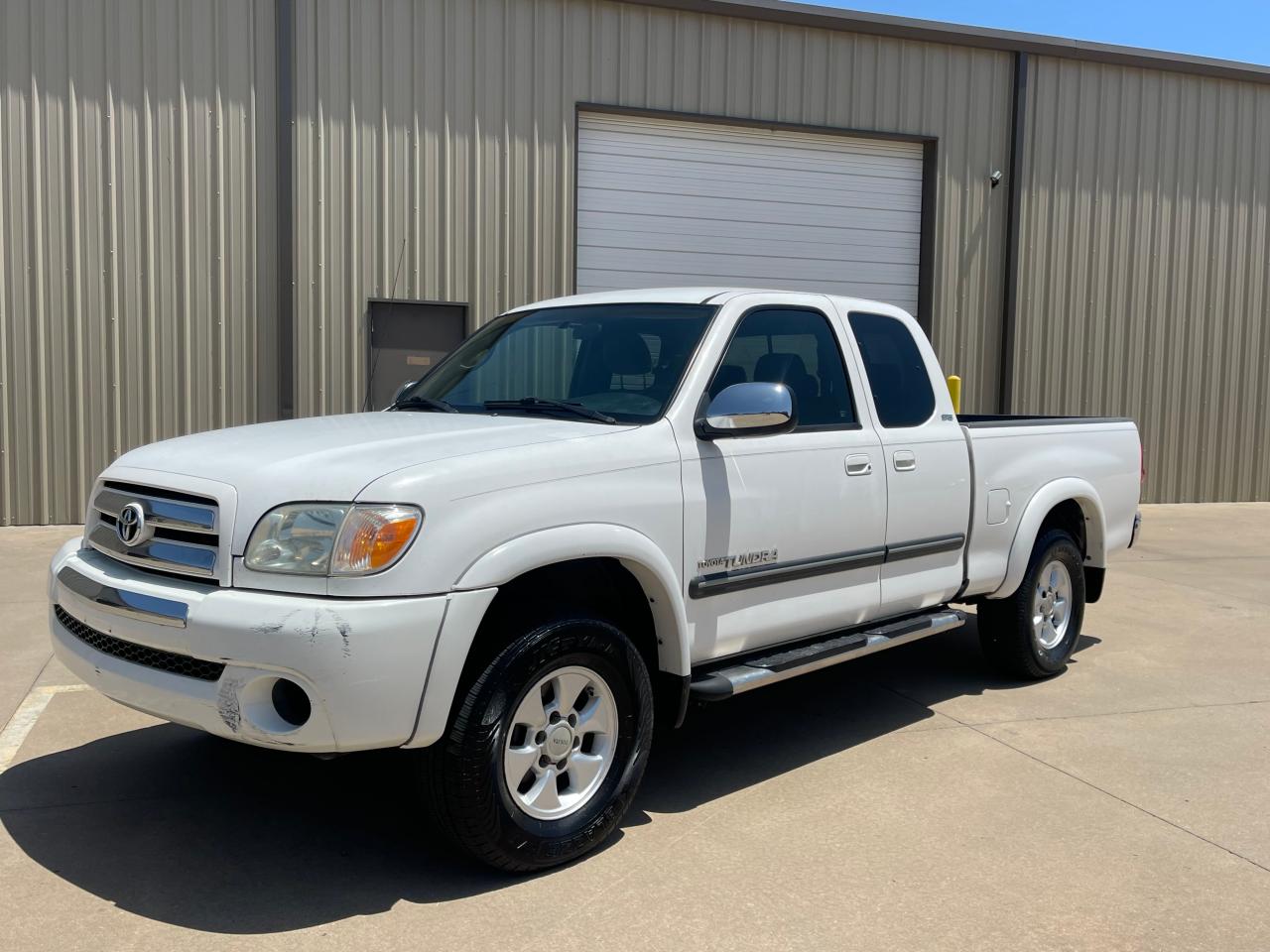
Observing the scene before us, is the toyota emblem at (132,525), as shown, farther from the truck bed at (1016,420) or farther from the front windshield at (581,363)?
the truck bed at (1016,420)

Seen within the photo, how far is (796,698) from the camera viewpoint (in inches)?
224

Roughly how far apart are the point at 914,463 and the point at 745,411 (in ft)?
4.48

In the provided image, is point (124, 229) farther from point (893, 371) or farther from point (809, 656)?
point (809, 656)

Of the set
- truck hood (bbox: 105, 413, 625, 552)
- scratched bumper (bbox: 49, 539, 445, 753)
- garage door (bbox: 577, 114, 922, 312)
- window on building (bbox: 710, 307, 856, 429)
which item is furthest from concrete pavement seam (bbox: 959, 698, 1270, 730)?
garage door (bbox: 577, 114, 922, 312)

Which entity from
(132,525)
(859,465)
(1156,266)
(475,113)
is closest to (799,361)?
(859,465)

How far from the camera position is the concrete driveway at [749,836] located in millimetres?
3246

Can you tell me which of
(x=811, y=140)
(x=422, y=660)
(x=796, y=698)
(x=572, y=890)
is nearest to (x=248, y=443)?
(x=422, y=660)

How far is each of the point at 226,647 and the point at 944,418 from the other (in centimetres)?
352

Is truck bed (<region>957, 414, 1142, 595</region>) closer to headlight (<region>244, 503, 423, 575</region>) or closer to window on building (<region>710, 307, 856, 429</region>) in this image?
window on building (<region>710, 307, 856, 429</region>)

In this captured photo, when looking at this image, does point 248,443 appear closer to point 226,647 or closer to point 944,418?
point 226,647

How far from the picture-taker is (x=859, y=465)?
15.5ft

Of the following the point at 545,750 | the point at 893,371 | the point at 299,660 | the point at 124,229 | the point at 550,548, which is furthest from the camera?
the point at 124,229

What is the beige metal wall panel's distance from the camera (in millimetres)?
11086

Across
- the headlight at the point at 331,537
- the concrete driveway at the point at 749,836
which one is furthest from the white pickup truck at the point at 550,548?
the concrete driveway at the point at 749,836
